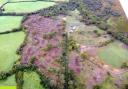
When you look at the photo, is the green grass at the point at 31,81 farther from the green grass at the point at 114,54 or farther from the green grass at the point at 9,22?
the green grass at the point at 9,22

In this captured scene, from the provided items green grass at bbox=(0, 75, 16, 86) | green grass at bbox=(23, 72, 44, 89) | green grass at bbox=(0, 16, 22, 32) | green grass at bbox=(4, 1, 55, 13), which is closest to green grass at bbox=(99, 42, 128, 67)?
green grass at bbox=(23, 72, 44, 89)

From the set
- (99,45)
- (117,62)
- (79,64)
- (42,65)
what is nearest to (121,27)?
(99,45)

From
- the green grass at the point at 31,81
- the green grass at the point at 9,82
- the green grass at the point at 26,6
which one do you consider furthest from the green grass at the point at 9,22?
the green grass at the point at 9,82

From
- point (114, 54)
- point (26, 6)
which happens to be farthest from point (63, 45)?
point (26, 6)

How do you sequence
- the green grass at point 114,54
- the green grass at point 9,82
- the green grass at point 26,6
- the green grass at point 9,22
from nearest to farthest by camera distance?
the green grass at point 9,82, the green grass at point 114,54, the green grass at point 9,22, the green grass at point 26,6

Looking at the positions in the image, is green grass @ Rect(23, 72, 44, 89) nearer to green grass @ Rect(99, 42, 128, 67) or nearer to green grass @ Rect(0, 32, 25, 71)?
green grass @ Rect(0, 32, 25, 71)

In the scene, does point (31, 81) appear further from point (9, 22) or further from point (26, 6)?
point (26, 6)
